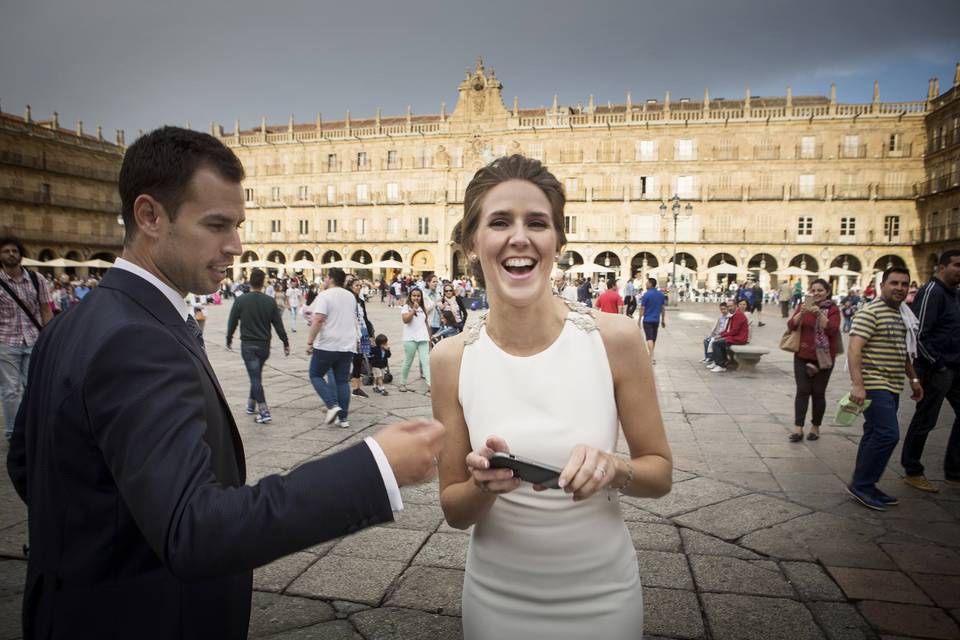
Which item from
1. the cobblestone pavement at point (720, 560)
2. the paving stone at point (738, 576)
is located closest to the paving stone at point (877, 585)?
the cobblestone pavement at point (720, 560)

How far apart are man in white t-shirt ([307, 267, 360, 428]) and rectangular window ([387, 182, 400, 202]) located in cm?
3600

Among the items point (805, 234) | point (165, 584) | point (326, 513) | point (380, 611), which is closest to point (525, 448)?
point (326, 513)

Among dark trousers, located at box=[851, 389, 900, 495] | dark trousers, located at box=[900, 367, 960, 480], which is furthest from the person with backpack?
dark trousers, located at box=[900, 367, 960, 480]

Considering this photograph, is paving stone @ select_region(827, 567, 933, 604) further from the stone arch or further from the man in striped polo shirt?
the stone arch

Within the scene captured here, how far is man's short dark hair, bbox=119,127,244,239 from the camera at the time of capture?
121 cm

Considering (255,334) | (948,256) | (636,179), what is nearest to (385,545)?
(255,334)

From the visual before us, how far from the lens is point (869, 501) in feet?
12.9

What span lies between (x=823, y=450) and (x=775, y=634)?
11.5 feet

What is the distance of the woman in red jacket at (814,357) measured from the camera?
5.67 metres

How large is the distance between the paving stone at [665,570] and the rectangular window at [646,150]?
37.6 metres

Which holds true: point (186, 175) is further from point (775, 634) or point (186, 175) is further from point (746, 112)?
point (746, 112)

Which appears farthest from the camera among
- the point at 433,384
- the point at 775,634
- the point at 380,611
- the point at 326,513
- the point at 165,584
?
the point at 380,611

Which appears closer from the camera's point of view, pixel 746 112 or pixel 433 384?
pixel 433 384

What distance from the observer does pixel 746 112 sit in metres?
36.1
